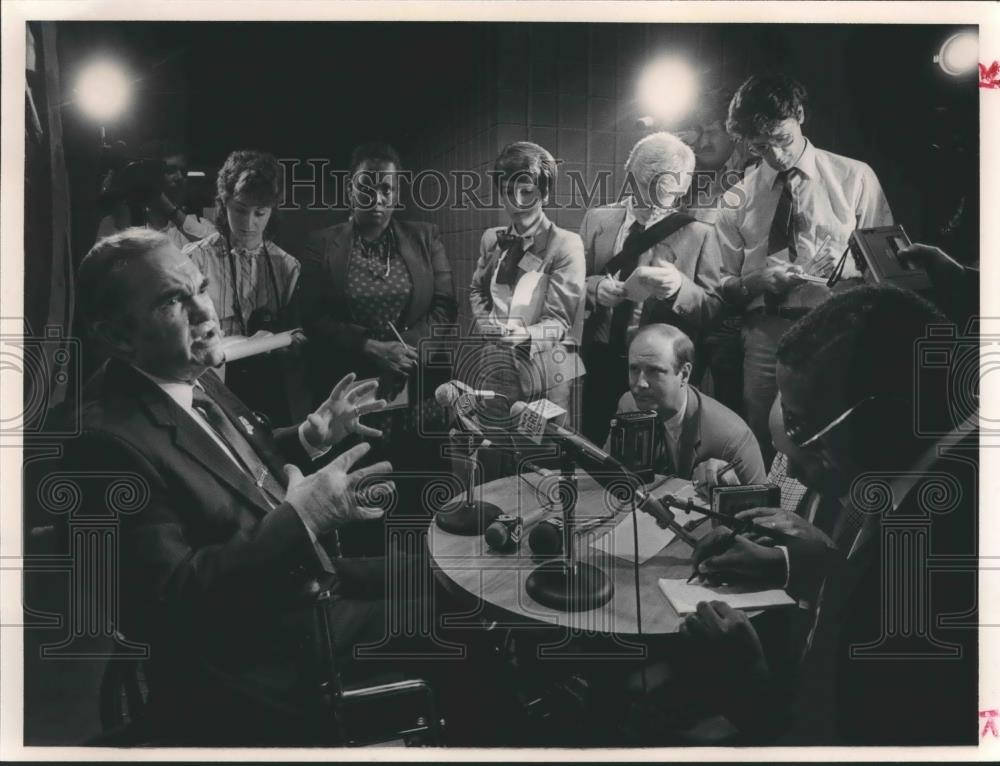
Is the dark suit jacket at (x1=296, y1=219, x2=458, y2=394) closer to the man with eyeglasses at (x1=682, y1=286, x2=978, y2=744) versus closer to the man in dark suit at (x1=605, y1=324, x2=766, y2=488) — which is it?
the man in dark suit at (x1=605, y1=324, x2=766, y2=488)

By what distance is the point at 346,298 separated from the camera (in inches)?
95.3

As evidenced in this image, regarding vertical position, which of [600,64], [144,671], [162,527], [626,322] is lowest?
[144,671]

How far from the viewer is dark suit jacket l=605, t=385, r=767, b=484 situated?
2443mm

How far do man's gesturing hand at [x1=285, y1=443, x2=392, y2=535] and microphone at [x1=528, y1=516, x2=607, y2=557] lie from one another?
0.49 m

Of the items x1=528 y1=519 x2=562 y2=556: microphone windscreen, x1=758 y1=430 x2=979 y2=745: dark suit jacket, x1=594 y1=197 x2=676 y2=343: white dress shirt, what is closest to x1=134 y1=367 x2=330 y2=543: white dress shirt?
x1=528 y1=519 x2=562 y2=556: microphone windscreen

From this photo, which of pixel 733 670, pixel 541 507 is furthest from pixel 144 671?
pixel 733 670

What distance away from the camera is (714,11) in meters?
2.43

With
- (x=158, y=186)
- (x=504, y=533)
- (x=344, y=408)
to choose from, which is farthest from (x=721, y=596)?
(x=158, y=186)

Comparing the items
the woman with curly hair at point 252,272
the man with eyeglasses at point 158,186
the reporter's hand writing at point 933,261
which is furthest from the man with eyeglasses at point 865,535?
the man with eyeglasses at point 158,186

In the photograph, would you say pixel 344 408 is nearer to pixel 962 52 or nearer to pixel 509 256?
pixel 509 256

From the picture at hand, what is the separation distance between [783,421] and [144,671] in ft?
7.11

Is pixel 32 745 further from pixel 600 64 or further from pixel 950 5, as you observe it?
pixel 950 5

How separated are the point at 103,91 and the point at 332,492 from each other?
56.7 inches

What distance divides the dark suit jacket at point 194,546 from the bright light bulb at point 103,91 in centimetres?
79
